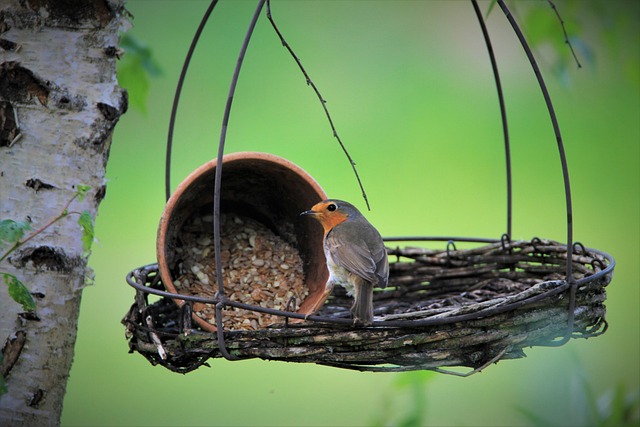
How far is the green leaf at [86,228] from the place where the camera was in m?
1.90

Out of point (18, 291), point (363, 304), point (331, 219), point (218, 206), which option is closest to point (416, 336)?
point (363, 304)

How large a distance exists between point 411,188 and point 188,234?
362cm

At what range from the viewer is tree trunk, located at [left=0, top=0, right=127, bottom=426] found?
2.16m

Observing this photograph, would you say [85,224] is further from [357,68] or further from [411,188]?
[357,68]

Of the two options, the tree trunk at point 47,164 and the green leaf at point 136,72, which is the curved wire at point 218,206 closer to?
the tree trunk at point 47,164

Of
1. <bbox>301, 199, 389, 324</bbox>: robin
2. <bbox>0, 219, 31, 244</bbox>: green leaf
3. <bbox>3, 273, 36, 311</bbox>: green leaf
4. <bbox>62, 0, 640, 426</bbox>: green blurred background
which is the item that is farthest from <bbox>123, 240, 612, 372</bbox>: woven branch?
<bbox>62, 0, 640, 426</bbox>: green blurred background

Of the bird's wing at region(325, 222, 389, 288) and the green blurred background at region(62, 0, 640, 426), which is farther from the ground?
the green blurred background at region(62, 0, 640, 426)

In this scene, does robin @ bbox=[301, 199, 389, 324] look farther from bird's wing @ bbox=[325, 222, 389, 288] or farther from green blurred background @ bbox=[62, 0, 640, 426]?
green blurred background @ bbox=[62, 0, 640, 426]

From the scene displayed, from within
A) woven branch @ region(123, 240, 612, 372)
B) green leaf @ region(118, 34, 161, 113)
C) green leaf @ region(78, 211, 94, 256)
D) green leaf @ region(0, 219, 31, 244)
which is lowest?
woven branch @ region(123, 240, 612, 372)

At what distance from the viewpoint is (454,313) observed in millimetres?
2100

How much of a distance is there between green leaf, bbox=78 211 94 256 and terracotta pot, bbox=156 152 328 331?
47 cm


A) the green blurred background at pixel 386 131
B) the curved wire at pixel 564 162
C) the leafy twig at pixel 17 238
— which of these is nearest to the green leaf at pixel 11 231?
the leafy twig at pixel 17 238

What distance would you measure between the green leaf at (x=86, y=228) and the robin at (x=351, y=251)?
76 cm

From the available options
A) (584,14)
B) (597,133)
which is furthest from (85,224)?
(597,133)
